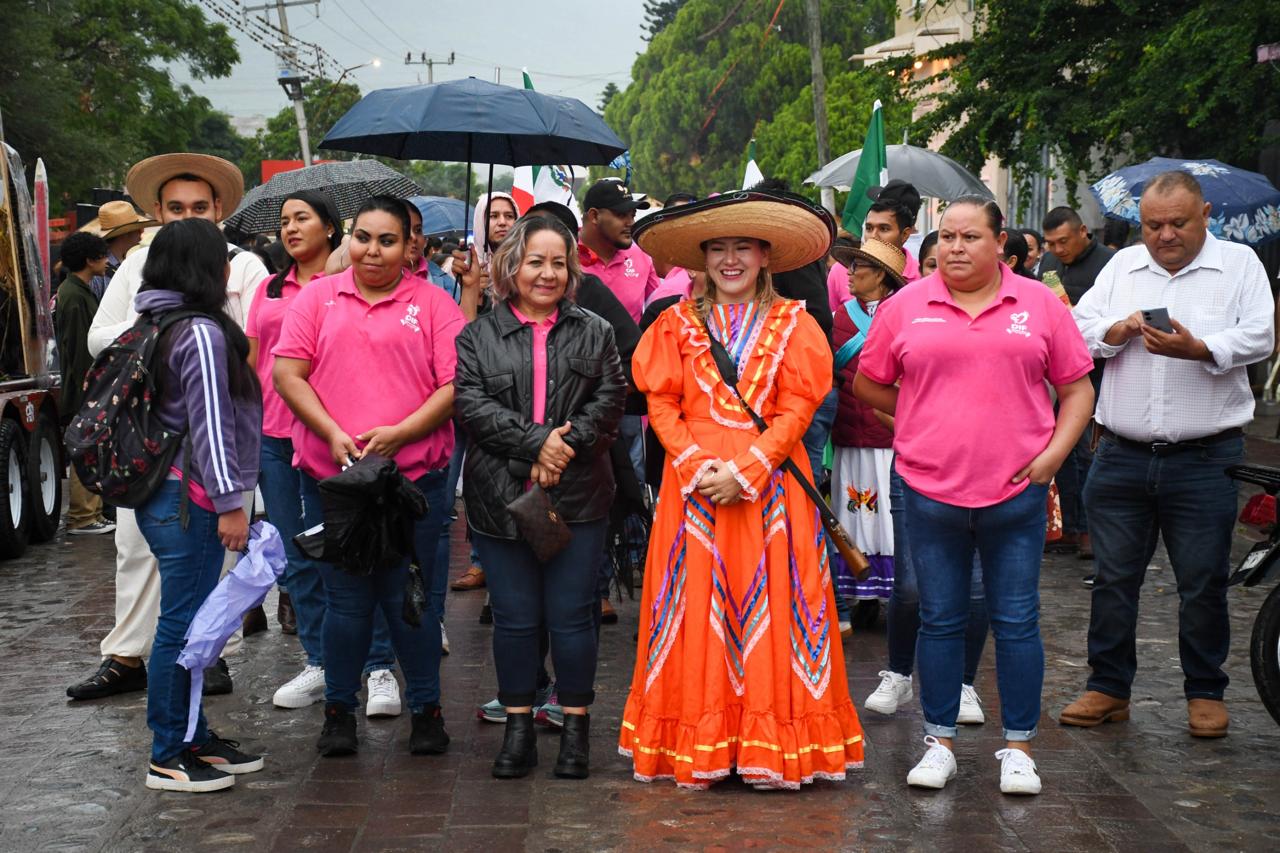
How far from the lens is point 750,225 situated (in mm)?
5715

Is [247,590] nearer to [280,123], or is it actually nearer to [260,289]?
[260,289]

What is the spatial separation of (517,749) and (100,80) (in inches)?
1504

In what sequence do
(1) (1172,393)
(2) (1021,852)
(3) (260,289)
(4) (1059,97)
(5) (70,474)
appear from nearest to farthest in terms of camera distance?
(2) (1021,852) → (1) (1172,393) → (3) (260,289) → (5) (70,474) → (4) (1059,97)

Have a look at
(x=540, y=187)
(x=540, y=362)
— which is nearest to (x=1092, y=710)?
(x=540, y=362)

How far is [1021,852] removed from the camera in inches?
194

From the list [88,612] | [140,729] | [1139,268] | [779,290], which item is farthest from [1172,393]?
[88,612]

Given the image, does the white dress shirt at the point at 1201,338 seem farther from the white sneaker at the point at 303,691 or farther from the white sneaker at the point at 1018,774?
the white sneaker at the point at 303,691

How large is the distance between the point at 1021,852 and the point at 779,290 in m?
2.91

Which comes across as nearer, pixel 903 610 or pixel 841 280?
pixel 903 610

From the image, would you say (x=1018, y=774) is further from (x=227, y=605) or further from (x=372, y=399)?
(x=227, y=605)

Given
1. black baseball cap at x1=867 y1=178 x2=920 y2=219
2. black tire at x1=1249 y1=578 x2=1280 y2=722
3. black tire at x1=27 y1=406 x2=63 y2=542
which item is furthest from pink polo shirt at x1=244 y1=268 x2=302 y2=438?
black tire at x1=27 y1=406 x2=63 y2=542

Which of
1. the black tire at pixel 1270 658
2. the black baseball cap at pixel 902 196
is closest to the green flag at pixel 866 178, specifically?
the black baseball cap at pixel 902 196

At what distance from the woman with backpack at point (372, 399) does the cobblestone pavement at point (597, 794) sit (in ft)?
1.05

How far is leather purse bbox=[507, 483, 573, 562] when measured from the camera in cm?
546
